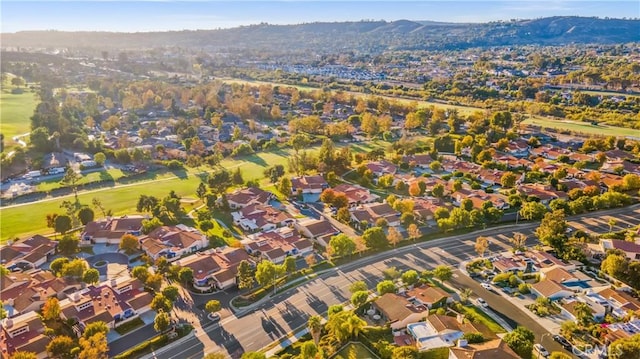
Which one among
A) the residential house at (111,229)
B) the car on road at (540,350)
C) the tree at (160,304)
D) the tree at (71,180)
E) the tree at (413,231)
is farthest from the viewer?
the tree at (71,180)

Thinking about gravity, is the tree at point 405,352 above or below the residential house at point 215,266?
below

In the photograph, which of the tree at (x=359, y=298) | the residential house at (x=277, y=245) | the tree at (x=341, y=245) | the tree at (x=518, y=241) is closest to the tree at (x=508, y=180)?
the tree at (x=518, y=241)

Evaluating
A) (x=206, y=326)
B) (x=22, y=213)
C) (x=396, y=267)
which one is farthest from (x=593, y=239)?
(x=22, y=213)

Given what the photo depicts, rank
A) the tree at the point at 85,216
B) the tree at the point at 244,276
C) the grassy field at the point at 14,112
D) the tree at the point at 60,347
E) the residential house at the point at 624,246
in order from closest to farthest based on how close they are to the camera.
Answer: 1. the tree at the point at 60,347
2. the tree at the point at 244,276
3. the residential house at the point at 624,246
4. the tree at the point at 85,216
5. the grassy field at the point at 14,112

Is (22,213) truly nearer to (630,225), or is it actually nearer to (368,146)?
(368,146)

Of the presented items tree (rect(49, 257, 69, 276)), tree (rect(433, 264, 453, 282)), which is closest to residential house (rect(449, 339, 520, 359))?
tree (rect(433, 264, 453, 282))

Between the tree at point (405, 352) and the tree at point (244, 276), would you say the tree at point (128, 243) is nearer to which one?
the tree at point (244, 276)
